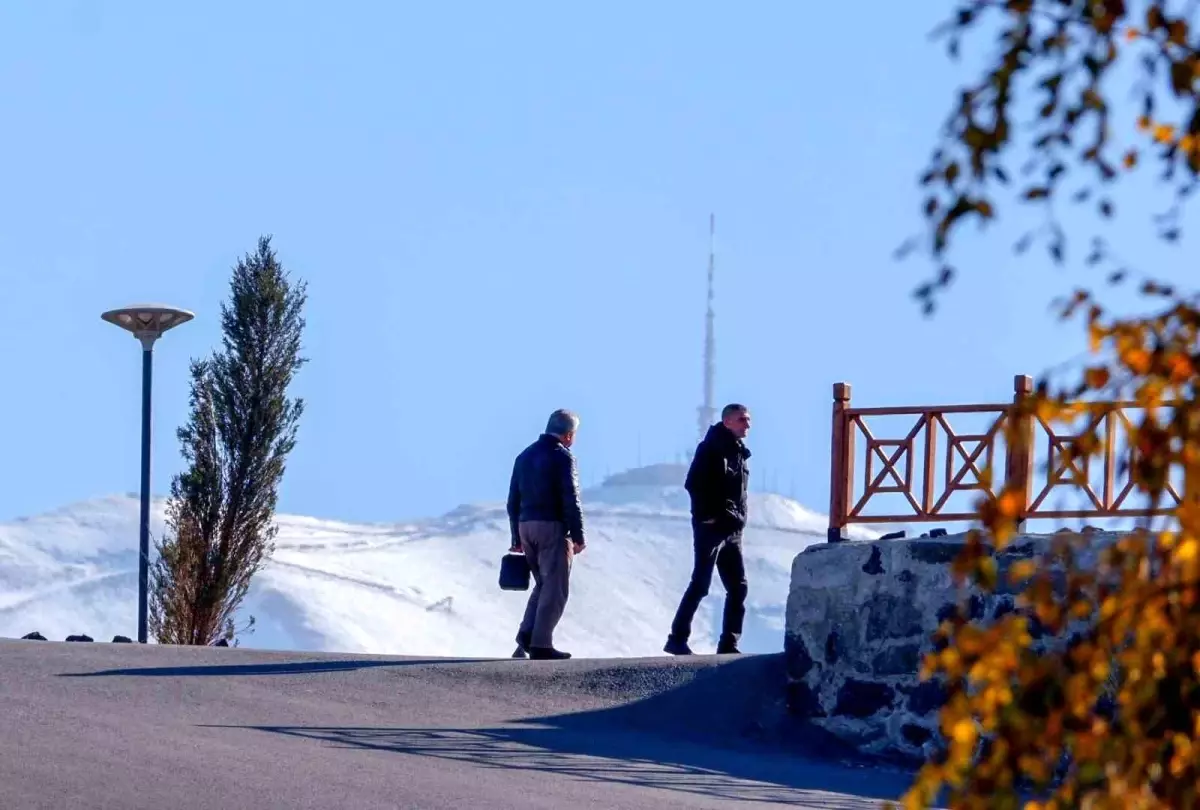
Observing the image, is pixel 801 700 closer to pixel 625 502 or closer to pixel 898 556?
pixel 898 556

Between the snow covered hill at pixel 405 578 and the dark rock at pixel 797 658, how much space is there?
200ft

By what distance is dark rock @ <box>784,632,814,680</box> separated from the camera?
12.7 m

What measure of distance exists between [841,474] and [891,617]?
1555mm

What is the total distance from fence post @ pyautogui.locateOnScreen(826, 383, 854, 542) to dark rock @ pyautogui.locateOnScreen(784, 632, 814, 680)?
1.08 meters

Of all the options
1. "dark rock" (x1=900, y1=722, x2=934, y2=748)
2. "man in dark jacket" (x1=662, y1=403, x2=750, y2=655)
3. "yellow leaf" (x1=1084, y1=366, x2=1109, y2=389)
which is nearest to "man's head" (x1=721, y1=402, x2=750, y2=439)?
"man in dark jacket" (x1=662, y1=403, x2=750, y2=655)

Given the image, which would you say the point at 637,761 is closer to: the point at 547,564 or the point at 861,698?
the point at 861,698

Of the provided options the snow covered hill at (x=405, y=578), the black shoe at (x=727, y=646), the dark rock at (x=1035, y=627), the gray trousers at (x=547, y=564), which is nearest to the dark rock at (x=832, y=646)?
the dark rock at (x=1035, y=627)

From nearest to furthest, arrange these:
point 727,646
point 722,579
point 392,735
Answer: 1. point 392,735
2. point 722,579
3. point 727,646

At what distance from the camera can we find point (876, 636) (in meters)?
12.5

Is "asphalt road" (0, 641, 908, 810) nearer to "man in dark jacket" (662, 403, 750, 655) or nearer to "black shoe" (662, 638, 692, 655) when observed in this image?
"man in dark jacket" (662, 403, 750, 655)

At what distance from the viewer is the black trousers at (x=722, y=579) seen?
13.7 meters

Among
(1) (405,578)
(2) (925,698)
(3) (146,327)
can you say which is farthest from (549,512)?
(1) (405,578)

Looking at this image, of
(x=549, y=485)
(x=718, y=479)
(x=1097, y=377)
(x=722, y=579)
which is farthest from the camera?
(x=722, y=579)

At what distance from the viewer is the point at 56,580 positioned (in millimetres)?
85062
